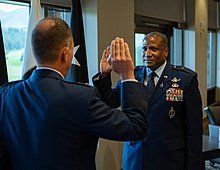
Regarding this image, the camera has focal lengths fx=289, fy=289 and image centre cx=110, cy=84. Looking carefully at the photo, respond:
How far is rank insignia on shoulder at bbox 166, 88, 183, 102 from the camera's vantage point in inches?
72.7

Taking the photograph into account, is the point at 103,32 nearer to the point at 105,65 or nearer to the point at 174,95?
the point at 174,95

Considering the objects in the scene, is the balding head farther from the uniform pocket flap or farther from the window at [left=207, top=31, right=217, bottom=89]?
the window at [left=207, top=31, right=217, bottom=89]

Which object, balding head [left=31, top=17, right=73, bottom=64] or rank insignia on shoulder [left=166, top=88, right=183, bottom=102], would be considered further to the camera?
rank insignia on shoulder [left=166, top=88, right=183, bottom=102]

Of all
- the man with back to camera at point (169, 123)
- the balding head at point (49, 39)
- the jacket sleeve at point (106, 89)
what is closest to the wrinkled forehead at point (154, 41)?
the man with back to camera at point (169, 123)

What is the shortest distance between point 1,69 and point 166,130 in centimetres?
130

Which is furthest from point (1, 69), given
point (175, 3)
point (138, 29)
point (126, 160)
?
point (175, 3)

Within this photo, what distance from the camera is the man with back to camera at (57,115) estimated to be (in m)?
1.00

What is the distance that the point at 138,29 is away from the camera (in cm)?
431

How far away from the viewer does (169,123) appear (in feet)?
6.04

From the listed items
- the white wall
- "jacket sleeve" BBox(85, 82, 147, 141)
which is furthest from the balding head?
the white wall

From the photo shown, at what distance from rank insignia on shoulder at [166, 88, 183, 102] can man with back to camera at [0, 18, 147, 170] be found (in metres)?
0.80

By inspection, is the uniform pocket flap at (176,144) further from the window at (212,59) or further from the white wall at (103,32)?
the window at (212,59)

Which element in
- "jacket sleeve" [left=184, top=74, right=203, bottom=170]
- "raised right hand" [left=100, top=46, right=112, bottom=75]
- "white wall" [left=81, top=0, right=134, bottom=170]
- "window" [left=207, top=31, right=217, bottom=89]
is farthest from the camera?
"window" [left=207, top=31, right=217, bottom=89]

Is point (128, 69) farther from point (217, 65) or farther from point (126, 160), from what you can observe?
point (217, 65)
